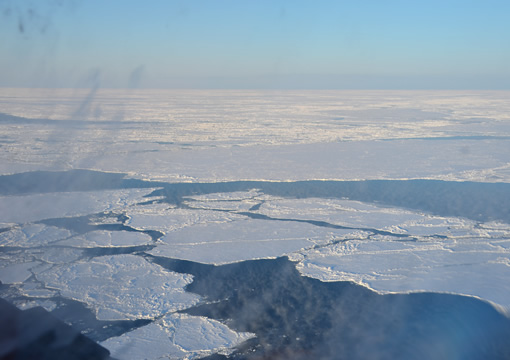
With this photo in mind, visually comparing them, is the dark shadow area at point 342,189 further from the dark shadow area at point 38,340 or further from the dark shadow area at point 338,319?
the dark shadow area at point 38,340

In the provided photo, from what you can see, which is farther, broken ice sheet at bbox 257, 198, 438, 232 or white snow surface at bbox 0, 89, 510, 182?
white snow surface at bbox 0, 89, 510, 182

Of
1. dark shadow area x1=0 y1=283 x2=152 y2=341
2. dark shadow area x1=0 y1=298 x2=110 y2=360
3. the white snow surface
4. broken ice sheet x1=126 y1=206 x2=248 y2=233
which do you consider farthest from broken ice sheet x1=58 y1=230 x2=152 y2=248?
the white snow surface

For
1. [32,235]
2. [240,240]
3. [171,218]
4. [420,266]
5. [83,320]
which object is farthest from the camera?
[171,218]

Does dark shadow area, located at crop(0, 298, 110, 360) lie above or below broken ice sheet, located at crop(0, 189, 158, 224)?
above

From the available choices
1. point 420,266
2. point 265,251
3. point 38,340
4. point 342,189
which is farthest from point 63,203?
point 38,340

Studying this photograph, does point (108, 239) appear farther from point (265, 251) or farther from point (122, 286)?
point (265, 251)

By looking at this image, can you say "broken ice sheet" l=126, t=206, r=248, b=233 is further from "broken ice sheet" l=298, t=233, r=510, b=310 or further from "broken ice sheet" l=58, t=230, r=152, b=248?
"broken ice sheet" l=298, t=233, r=510, b=310

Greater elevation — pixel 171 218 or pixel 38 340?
pixel 38 340
